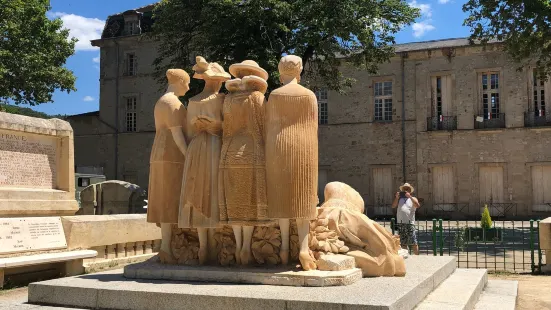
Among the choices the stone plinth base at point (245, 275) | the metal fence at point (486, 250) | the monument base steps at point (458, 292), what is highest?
the stone plinth base at point (245, 275)

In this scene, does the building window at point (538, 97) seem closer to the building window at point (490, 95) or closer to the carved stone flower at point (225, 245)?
the building window at point (490, 95)

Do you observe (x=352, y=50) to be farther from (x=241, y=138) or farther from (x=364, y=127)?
(x=241, y=138)

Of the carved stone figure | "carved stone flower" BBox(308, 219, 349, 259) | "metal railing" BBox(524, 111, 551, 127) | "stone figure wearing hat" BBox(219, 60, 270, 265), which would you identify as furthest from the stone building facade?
"stone figure wearing hat" BBox(219, 60, 270, 265)

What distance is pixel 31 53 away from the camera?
2267 cm

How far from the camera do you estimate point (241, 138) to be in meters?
5.79

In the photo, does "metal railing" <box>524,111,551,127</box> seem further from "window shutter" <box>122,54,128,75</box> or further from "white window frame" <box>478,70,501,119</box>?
"window shutter" <box>122,54,128,75</box>

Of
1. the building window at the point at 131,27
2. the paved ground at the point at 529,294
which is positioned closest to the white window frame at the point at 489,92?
the paved ground at the point at 529,294

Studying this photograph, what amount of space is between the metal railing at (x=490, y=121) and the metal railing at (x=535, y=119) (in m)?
1.02

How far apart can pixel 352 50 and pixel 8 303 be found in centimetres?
1687

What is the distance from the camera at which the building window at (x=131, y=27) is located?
111ft

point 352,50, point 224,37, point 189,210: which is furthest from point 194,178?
point 352,50

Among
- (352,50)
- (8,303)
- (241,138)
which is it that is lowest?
(8,303)

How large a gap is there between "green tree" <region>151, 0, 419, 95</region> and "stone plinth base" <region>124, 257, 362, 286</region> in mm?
12386

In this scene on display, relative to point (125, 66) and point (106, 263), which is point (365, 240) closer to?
point (106, 263)
